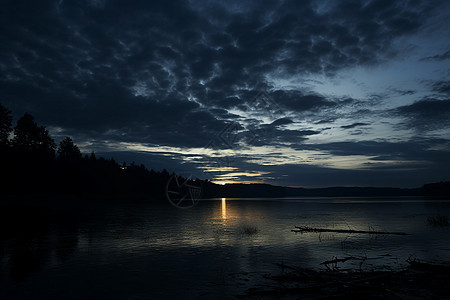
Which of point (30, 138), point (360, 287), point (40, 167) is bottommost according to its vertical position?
point (360, 287)

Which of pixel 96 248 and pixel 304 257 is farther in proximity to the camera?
pixel 96 248

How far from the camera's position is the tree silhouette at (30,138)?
108 m

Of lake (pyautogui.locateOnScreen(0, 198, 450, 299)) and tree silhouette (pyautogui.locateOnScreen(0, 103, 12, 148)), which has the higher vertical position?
tree silhouette (pyautogui.locateOnScreen(0, 103, 12, 148))

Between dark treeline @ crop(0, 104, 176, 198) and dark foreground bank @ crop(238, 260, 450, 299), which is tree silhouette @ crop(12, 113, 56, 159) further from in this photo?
dark foreground bank @ crop(238, 260, 450, 299)

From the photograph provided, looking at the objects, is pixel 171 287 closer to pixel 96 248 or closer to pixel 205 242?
pixel 96 248

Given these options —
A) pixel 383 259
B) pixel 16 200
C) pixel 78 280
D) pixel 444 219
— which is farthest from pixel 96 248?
pixel 16 200

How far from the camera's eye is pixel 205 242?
31641 millimetres

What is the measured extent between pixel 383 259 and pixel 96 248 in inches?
949

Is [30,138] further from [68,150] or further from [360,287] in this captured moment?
[360,287]

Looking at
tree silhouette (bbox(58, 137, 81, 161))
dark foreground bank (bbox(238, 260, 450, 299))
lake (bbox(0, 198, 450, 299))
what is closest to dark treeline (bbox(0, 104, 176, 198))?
tree silhouette (bbox(58, 137, 81, 161))

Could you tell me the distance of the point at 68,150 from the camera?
153 meters

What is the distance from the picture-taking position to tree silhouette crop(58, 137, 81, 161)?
494 ft

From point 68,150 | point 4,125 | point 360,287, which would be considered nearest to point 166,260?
point 360,287

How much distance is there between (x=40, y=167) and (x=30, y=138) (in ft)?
39.2
